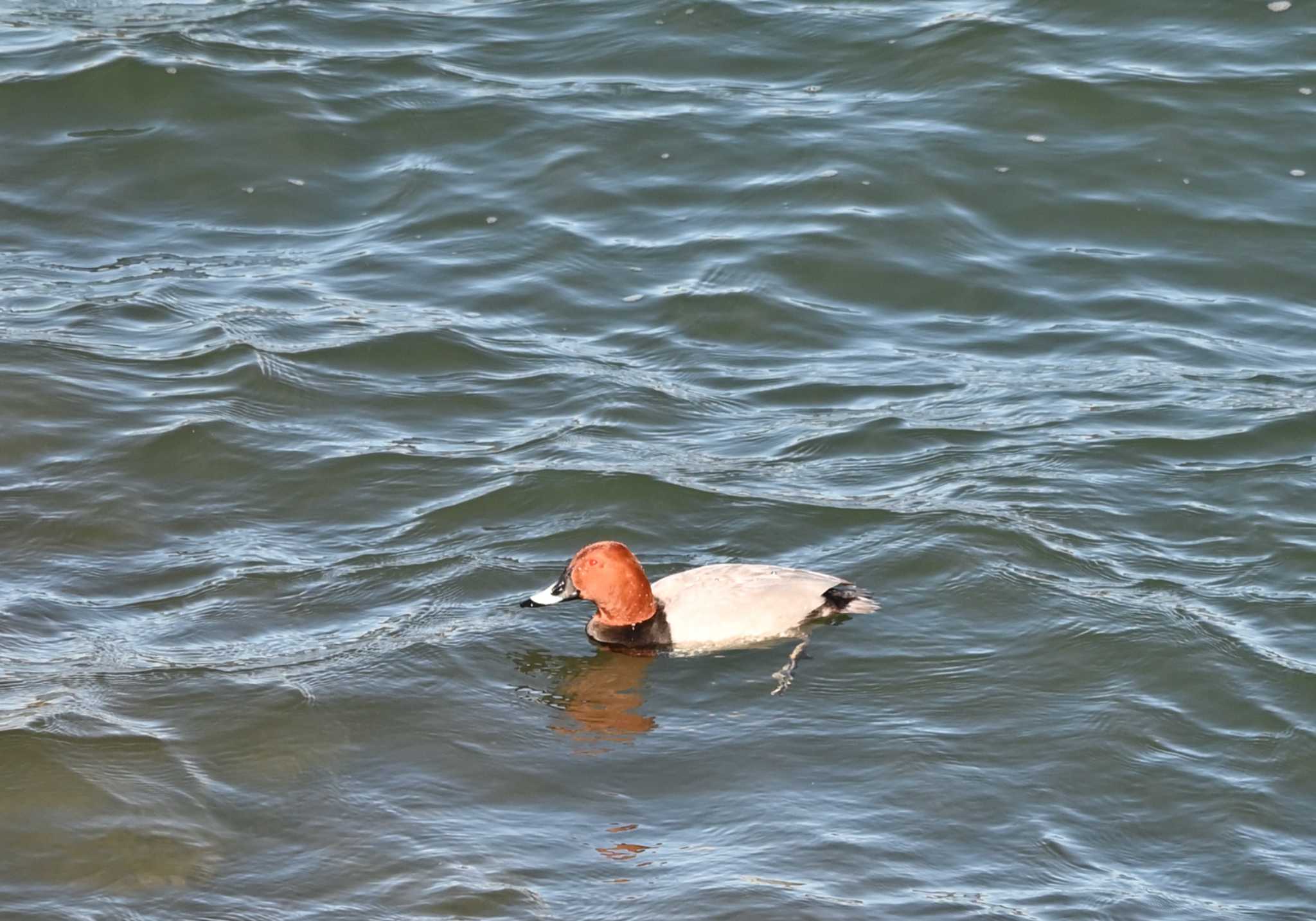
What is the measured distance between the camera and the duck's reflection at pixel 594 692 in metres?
6.69

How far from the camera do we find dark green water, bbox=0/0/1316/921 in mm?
5852

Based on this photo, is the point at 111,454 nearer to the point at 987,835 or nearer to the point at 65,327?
the point at 65,327

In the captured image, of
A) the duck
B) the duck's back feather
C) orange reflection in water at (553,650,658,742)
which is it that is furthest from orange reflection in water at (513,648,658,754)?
the duck's back feather

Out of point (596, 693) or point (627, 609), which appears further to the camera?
point (627, 609)

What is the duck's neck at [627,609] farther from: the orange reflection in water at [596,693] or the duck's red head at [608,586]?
the orange reflection in water at [596,693]

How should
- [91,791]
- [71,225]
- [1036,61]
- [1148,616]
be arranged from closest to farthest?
[91,791], [1148,616], [71,225], [1036,61]

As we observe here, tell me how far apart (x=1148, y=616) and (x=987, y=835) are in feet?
6.36

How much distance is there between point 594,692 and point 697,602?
24.9 inches

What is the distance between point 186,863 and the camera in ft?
18.2

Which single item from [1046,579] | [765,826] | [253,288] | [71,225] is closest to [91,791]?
[765,826]

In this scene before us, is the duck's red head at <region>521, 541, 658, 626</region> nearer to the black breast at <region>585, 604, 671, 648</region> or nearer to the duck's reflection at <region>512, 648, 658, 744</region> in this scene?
the black breast at <region>585, 604, 671, 648</region>

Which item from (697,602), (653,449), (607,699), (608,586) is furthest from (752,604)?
(653,449)

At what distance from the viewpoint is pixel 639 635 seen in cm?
739

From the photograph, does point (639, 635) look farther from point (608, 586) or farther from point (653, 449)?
point (653, 449)
